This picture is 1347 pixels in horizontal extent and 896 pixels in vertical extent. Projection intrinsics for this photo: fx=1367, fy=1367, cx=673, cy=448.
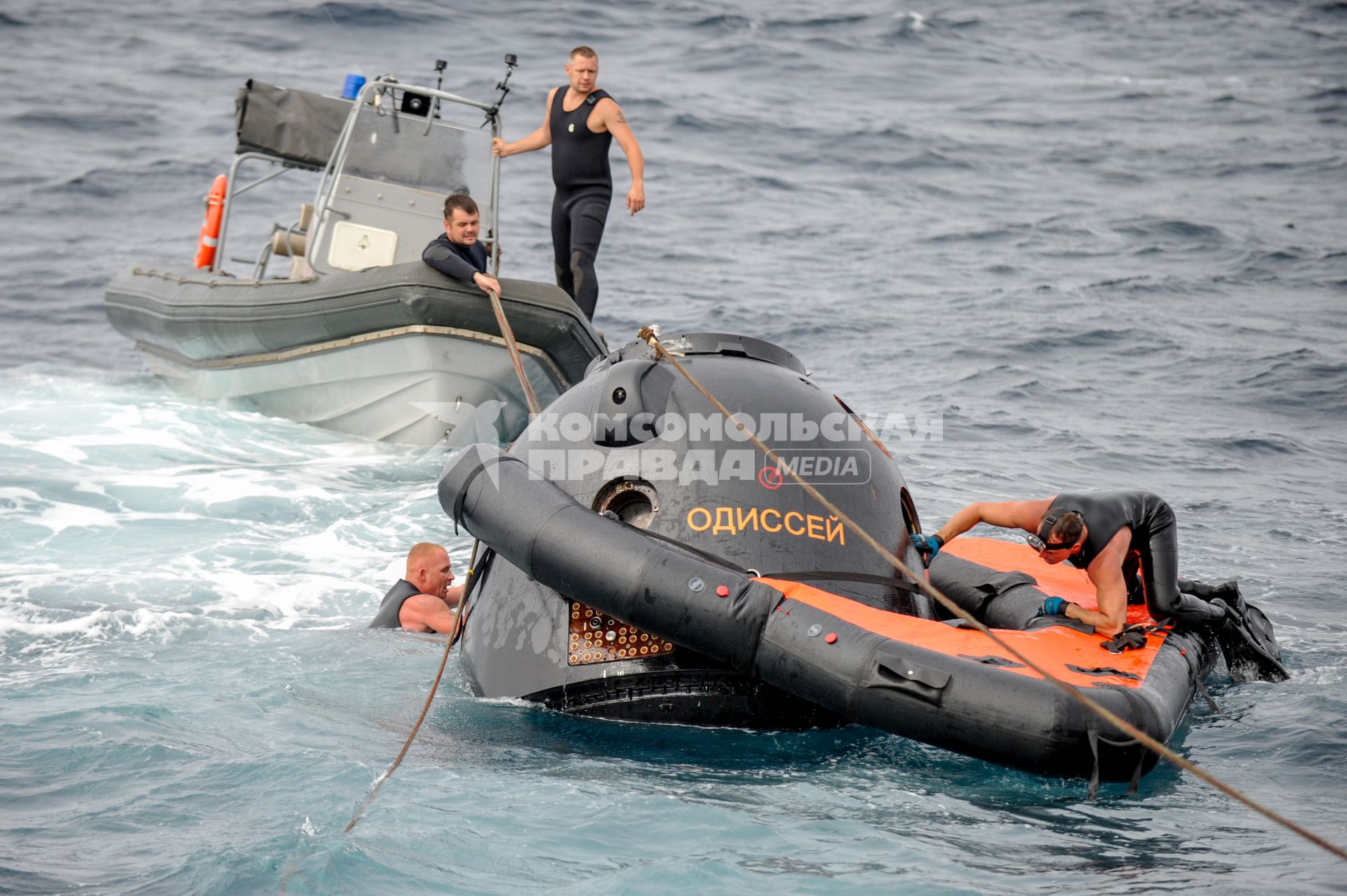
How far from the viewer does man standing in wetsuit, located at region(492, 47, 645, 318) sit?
8.27 m

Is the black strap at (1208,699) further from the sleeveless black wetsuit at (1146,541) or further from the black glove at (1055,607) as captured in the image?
the black glove at (1055,607)

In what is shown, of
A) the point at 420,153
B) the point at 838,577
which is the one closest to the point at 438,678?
the point at 838,577

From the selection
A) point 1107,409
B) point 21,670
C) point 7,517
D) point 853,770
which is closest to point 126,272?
point 7,517

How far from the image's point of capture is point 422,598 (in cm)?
629

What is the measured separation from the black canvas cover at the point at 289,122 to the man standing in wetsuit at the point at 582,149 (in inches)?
101

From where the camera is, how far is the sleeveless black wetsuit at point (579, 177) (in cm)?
841

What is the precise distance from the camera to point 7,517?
780cm

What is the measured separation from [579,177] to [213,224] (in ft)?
13.1

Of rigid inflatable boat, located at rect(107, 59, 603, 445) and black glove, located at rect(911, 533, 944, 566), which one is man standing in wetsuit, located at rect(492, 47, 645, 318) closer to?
rigid inflatable boat, located at rect(107, 59, 603, 445)

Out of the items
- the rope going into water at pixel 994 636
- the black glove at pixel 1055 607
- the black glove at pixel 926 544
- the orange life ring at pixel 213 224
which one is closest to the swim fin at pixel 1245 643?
the black glove at pixel 1055 607

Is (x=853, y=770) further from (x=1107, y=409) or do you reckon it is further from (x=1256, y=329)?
(x=1256, y=329)

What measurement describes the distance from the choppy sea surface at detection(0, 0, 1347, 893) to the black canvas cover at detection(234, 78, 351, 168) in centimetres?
207

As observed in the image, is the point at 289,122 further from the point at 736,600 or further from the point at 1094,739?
the point at 1094,739

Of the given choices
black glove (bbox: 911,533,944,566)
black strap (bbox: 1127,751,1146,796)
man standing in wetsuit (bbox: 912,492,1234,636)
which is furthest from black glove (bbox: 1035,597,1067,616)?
black strap (bbox: 1127,751,1146,796)
